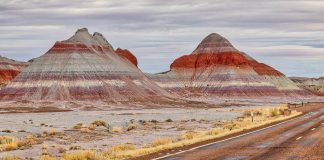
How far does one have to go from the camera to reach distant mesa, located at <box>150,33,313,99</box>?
172250 mm

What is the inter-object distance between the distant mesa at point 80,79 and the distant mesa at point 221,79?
109ft

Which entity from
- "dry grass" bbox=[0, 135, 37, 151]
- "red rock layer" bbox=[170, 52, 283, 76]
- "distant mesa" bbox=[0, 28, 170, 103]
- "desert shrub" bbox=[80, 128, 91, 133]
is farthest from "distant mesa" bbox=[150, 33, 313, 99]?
"dry grass" bbox=[0, 135, 37, 151]

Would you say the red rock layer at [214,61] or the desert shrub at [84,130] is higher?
the red rock layer at [214,61]

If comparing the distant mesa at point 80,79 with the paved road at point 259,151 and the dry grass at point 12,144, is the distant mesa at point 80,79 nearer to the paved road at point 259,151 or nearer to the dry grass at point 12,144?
the dry grass at point 12,144

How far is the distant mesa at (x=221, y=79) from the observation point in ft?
565

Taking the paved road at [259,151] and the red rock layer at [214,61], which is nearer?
the paved road at [259,151]

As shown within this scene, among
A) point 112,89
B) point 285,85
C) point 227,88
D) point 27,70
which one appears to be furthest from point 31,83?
point 285,85

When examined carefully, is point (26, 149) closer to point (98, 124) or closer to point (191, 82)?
point (98, 124)

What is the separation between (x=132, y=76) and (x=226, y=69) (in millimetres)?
50431

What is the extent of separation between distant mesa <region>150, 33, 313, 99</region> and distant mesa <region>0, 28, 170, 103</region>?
109 ft

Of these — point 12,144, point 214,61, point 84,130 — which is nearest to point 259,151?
point 12,144

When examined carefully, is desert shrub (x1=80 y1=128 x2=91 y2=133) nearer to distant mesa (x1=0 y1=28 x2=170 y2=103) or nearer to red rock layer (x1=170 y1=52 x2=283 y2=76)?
distant mesa (x1=0 y1=28 x2=170 y2=103)

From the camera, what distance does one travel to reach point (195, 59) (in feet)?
654

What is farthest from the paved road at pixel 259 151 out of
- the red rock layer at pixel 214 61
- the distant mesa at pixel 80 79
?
the red rock layer at pixel 214 61
